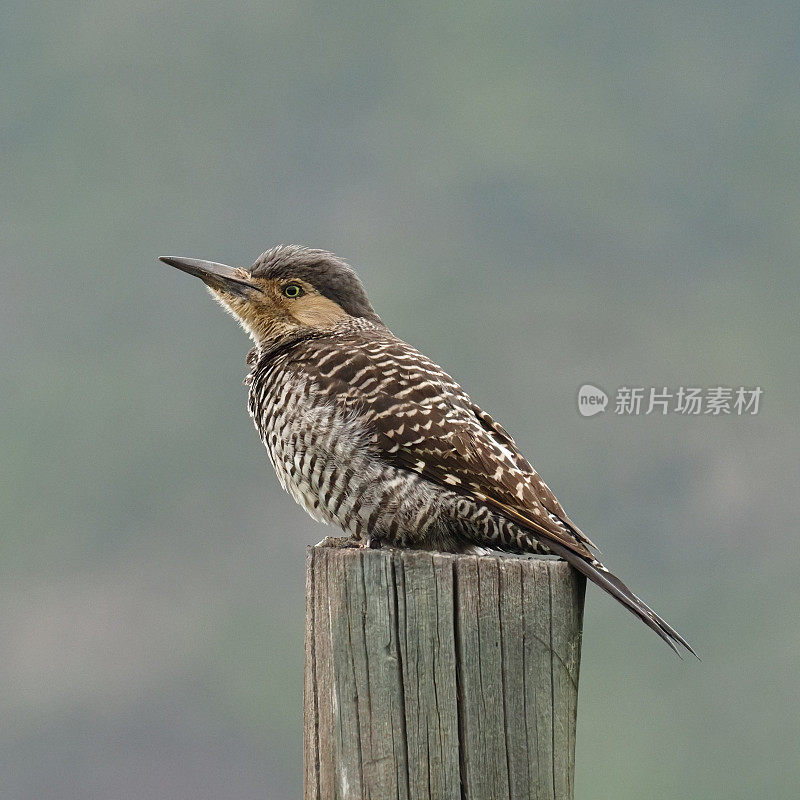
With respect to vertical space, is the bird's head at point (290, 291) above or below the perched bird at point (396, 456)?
above

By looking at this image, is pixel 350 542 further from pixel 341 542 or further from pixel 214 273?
pixel 214 273

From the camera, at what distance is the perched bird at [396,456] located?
3990mm

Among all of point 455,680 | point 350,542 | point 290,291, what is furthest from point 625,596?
point 290,291

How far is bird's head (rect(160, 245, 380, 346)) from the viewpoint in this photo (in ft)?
16.9

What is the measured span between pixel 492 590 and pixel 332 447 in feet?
3.90

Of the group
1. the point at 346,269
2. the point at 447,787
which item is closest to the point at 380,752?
the point at 447,787

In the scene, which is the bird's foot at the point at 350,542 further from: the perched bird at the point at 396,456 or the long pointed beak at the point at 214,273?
the long pointed beak at the point at 214,273

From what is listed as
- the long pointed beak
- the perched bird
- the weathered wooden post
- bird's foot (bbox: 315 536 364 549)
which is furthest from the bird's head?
the weathered wooden post

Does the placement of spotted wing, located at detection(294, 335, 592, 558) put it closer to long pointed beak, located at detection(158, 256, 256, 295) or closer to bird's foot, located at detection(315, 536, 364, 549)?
bird's foot, located at detection(315, 536, 364, 549)

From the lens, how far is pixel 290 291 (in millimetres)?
5199

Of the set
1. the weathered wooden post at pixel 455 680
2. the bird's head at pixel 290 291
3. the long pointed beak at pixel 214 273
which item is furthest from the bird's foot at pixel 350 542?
the long pointed beak at pixel 214 273

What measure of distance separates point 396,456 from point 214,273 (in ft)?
5.56

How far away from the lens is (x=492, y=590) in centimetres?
327

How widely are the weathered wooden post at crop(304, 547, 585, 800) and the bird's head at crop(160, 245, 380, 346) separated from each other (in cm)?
203
